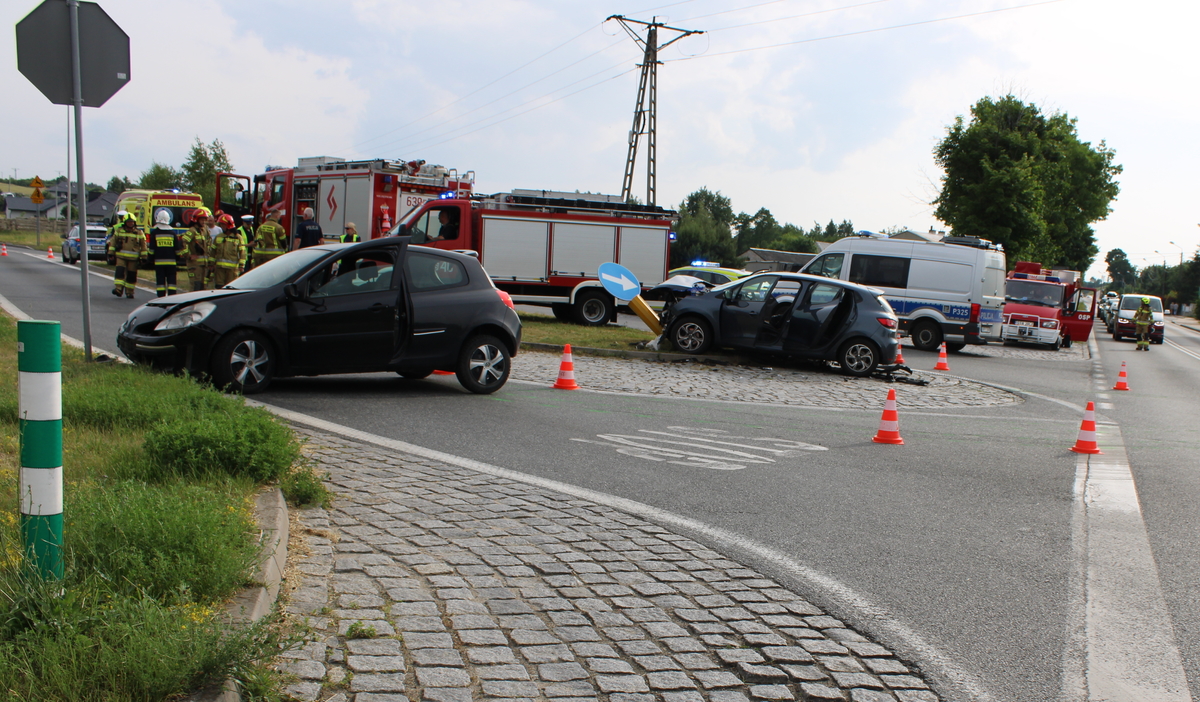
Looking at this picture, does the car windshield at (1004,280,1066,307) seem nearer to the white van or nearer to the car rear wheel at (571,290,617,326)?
the white van

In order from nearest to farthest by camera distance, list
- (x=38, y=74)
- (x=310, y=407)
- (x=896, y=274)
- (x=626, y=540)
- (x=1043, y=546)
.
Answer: (x=626, y=540), (x=1043, y=546), (x=38, y=74), (x=310, y=407), (x=896, y=274)

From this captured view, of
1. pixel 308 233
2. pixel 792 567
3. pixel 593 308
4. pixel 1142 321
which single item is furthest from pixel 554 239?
pixel 1142 321

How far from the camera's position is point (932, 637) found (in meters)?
3.96

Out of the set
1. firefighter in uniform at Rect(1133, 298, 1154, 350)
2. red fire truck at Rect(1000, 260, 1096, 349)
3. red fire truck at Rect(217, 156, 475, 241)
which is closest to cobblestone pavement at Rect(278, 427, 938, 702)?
red fire truck at Rect(217, 156, 475, 241)

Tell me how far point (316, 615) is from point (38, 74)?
650cm

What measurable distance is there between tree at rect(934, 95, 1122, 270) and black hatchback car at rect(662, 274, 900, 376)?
1379 inches

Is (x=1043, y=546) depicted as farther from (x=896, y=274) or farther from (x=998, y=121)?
(x=998, y=121)

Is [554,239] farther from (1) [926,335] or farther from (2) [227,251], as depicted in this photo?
(1) [926,335]

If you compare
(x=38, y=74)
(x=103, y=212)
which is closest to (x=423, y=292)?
(x=38, y=74)

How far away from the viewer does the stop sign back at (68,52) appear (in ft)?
25.5

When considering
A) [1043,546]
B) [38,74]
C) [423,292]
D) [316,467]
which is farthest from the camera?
[423,292]

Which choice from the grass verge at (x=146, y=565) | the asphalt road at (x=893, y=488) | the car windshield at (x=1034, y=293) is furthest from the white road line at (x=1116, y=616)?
the car windshield at (x=1034, y=293)

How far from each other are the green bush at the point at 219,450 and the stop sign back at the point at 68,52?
4.25 metres

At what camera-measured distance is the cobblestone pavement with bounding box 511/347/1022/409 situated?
1215cm
